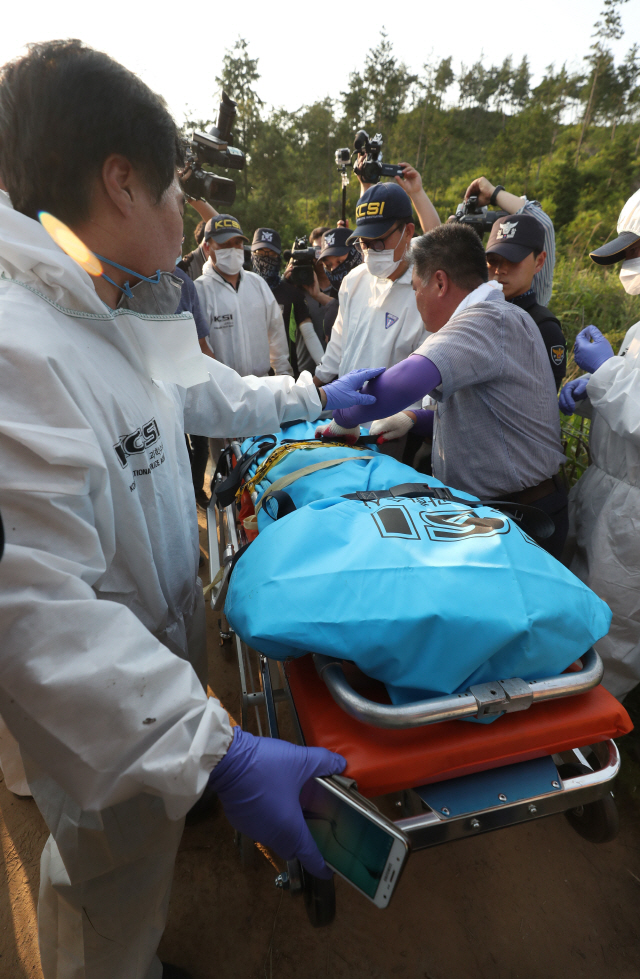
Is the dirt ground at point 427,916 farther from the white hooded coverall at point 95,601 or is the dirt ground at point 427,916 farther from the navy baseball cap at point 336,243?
the navy baseball cap at point 336,243

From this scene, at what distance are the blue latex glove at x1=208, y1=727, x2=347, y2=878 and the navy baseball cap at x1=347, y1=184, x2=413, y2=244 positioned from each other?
2882mm

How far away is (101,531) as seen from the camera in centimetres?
100

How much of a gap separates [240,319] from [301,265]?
120 centimetres

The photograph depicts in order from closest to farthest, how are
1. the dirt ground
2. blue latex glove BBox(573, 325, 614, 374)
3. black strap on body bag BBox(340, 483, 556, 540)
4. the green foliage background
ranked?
black strap on body bag BBox(340, 483, 556, 540) < the dirt ground < blue latex glove BBox(573, 325, 614, 374) < the green foliage background

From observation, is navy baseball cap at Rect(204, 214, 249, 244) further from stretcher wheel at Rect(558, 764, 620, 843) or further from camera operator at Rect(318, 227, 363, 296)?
stretcher wheel at Rect(558, 764, 620, 843)

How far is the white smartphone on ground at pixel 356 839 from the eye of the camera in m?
0.84

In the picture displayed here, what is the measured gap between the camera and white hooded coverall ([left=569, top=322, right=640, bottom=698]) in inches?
78.0

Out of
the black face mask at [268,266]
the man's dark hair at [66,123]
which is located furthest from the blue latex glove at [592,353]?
the black face mask at [268,266]

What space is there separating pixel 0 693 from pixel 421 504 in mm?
991

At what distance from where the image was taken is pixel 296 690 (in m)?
1.14

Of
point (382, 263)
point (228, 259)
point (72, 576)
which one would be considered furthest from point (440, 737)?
point (228, 259)

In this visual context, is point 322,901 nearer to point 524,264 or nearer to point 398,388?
point 398,388

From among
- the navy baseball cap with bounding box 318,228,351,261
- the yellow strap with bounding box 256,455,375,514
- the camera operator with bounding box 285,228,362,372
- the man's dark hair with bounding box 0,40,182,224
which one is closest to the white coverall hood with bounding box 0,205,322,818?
the man's dark hair with bounding box 0,40,182,224

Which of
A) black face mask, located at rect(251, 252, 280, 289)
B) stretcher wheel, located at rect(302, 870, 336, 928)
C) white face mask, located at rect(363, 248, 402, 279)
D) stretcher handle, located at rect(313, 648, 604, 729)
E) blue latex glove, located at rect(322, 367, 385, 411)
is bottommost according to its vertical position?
stretcher wheel, located at rect(302, 870, 336, 928)
